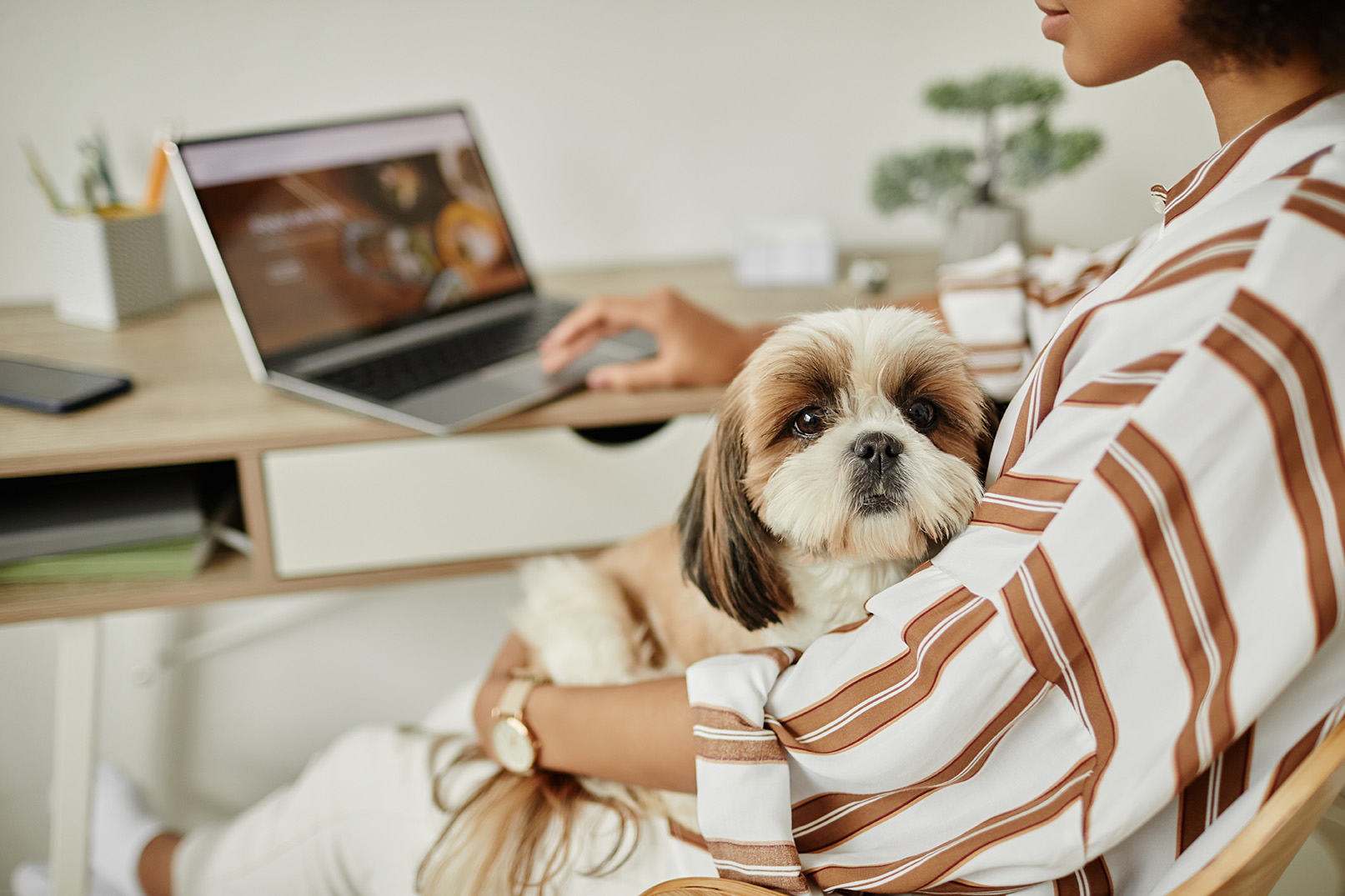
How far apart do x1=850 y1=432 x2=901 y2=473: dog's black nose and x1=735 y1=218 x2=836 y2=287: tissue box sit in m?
0.95

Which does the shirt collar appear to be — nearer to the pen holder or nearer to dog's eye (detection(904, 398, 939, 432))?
dog's eye (detection(904, 398, 939, 432))

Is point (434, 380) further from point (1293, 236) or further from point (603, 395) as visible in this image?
point (1293, 236)

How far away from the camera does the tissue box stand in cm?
164

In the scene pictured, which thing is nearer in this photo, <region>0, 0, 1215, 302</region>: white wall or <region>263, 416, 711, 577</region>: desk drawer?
<region>263, 416, 711, 577</region>: desk drawer

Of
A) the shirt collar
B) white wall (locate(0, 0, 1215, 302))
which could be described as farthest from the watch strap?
white wall (locate(0, 0, 1215, 302))

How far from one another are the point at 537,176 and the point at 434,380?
69 cm

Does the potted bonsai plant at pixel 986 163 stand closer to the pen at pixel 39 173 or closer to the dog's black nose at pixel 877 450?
the dog's black nose at pixel 877 450

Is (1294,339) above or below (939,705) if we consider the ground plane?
above

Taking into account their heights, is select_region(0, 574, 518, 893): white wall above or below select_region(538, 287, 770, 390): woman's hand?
below

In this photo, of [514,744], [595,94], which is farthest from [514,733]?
[595,94]

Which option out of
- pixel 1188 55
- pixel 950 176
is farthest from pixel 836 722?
pixel 950 176

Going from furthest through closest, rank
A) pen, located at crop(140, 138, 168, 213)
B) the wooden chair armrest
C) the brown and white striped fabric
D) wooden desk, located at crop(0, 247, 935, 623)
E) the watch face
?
pen, located at crop(140, 138, 168, 213) → wooden desk, located at crop(0, 247, 935, 623) → the watch face → the wooden chair armrest → the brown and white striped fabric

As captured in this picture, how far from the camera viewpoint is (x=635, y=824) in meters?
0.88

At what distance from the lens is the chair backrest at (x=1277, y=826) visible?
0.56 m
